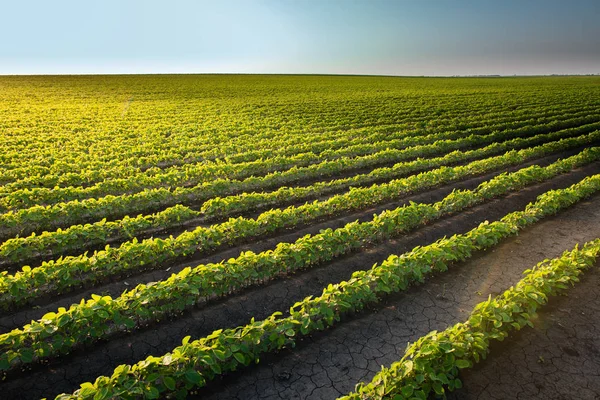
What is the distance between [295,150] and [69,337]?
13.5 m

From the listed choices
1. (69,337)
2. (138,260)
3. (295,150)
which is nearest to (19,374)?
(69,337)

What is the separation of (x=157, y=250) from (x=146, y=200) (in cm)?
361

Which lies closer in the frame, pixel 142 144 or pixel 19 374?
pixel 19 374

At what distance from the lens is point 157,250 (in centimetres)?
742

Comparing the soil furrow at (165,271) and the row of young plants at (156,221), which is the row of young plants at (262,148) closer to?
the row of young plants at (156,221)

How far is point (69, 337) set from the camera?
5.32 metres

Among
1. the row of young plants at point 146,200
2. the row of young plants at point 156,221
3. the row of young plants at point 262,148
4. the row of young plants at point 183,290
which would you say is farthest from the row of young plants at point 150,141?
the row of young plants at point 183,290

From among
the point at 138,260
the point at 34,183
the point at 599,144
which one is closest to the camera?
the point at 138,260

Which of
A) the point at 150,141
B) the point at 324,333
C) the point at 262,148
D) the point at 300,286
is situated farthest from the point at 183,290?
the point at 150,141

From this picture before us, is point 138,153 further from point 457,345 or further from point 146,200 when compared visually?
point 457,345

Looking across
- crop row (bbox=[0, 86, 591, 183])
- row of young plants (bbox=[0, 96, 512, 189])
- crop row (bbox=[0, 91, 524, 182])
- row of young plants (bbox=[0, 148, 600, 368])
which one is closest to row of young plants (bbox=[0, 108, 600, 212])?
row of young plants (bbox=[0, 96, 512, 189])

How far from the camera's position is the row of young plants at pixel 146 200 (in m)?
9.23

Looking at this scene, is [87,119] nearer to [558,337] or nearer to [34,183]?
[34,183]

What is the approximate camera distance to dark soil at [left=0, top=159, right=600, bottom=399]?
16.4 ft
